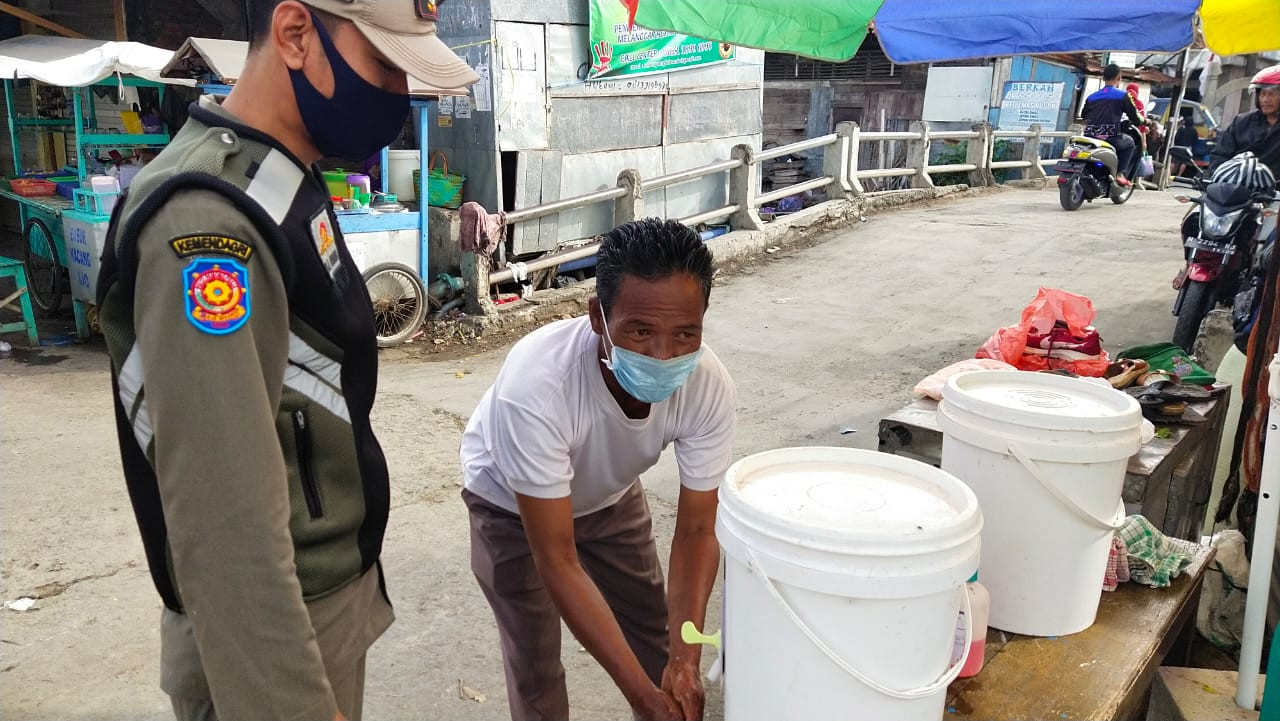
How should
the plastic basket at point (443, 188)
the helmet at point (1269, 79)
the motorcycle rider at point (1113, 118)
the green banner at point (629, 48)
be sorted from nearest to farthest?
1. the helmet at point (1269, 79)
2. the plastic basket at point (443, 188)
3. the green banner at point (629, 48)
4. the motorcycle rider at point (1113, 118)

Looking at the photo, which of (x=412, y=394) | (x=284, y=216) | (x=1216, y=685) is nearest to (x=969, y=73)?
(x=412, y=394)

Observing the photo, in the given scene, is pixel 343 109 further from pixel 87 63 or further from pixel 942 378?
pixel 87 63

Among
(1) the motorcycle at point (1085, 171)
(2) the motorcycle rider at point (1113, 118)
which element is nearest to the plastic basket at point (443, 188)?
(1) the motorcycle at point (1085, 171)

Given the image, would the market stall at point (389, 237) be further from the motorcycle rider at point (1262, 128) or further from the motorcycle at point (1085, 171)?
the motorcycle at point (1085, 171)

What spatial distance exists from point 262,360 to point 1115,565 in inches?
83.2

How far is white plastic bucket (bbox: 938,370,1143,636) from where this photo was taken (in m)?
1.88

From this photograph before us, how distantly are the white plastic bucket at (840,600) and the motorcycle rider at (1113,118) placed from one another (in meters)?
13.1

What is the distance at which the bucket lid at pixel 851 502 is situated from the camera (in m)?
1.39

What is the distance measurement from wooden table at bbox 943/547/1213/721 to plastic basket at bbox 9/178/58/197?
870 centimetres

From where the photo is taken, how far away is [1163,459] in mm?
2877

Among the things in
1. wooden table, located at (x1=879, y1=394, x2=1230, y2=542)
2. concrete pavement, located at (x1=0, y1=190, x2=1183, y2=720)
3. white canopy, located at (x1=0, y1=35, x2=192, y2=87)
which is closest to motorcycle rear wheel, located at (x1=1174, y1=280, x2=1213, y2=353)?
concrete pavement, located at (x1=0, y1=190, x2=1183, y2=720)

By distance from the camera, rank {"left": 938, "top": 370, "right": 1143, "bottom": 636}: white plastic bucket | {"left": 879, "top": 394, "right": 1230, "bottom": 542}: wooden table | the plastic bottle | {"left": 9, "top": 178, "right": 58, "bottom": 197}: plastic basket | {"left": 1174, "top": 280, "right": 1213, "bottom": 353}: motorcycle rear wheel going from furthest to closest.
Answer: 1. {"left": 9, "top": 178, "right": 58, "bottom": 197}: plastic basket
2. {"left": 1174, "top": 280, "right": 1213, "bottom": 353}: motorcycle rear wheel
3. {"left": 879, "top": 394, "right": 1230, "bottom": 542}: wooden table
4. {"left": 938, "top": 370, "right": 1143, "bottom": 636}: white plastic bucket
5. the plastic bottle

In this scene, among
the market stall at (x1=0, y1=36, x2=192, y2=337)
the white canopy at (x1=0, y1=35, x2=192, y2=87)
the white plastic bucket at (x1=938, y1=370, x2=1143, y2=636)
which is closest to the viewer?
the white plastic bucket at (x1=938, y1=370, x2=1143, y2=636)

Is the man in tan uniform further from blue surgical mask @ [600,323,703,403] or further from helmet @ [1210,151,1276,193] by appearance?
helmet @ [1210,151,1276,193]
